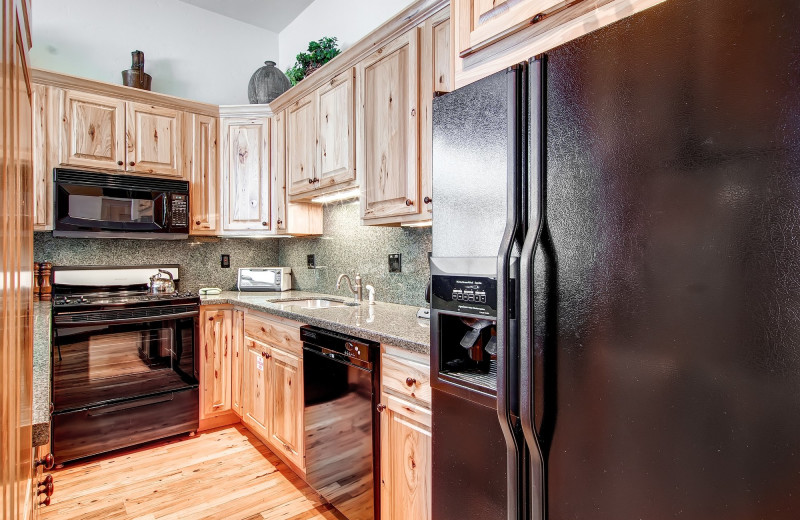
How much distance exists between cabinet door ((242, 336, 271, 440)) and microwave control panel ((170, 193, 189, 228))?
98 centimetres

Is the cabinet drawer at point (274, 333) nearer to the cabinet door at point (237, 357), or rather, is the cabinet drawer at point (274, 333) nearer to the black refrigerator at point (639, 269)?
the cabinet door at point (237, 357)

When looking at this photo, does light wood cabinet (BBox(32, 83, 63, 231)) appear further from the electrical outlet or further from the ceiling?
the electrical outlet

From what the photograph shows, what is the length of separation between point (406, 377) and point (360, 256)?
55.6 inches

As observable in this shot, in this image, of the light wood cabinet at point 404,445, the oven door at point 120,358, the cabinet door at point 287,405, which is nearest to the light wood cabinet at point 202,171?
the oven door at point 120,358

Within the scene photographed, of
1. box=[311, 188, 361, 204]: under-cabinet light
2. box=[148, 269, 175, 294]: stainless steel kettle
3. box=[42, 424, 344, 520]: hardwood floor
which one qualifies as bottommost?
box=[42, 424, 344, 520]: hardwood floor

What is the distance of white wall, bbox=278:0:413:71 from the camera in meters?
2.70

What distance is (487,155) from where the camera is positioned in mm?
979

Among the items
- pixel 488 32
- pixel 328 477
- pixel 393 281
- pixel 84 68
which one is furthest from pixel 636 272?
pixel 84 68

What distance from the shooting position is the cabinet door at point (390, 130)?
187 centimetres

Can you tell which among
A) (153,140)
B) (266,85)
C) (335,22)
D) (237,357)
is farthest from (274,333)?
(335,22)

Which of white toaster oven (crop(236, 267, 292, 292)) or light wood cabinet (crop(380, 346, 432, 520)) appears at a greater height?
white toaster oven (crop(236, 267, 292, 292))

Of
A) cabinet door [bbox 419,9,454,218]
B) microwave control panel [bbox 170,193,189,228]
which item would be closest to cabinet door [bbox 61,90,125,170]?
microwave control panel [bbox 170,193,189,228]

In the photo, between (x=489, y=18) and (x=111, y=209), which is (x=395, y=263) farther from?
(x=111, y=209)

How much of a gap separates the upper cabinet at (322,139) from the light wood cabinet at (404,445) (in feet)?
3.98
